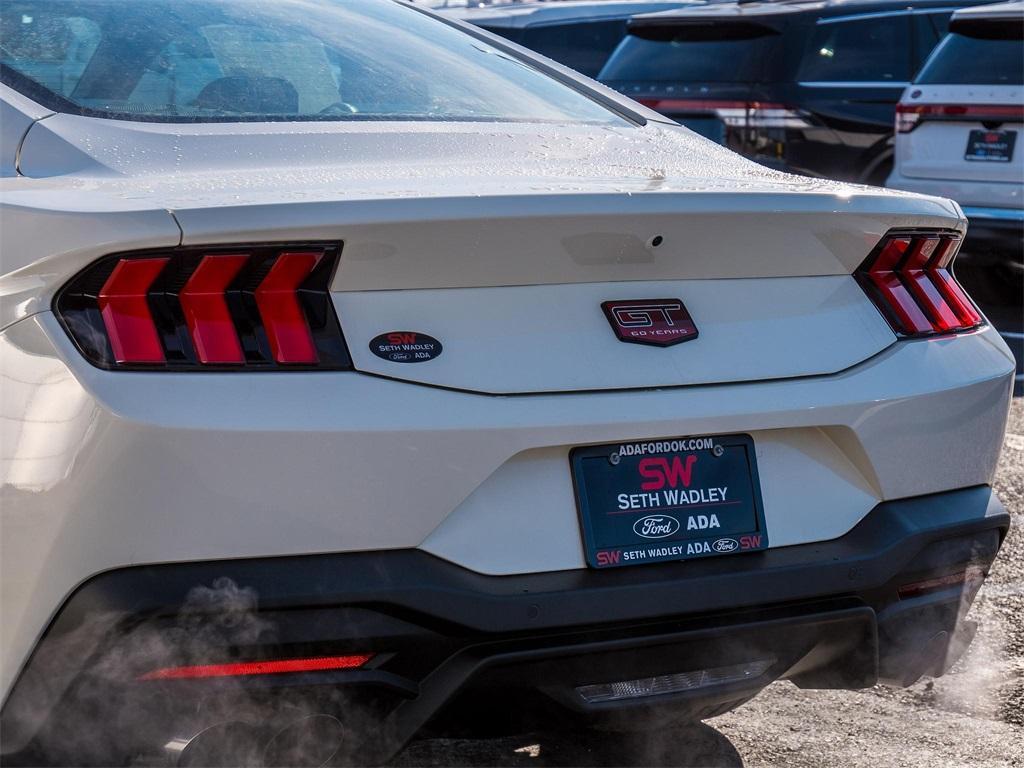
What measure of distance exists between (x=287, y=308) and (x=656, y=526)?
674 mm

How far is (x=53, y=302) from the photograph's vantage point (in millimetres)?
2021

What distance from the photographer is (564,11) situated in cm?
1353

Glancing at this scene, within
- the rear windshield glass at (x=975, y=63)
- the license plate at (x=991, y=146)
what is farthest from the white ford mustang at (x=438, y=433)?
the rear windshield glass at (x=975, y=63)

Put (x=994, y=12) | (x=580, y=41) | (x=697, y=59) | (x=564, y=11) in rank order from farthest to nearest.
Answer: (x=564, y=11), (x=580, y=41), (x=697, y=59), (x=994, y=12)

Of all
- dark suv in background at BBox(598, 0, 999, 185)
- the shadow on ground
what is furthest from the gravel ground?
dark suv in background at BBox(598, 0, 999, 185)

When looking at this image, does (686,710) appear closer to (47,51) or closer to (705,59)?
(47,51)

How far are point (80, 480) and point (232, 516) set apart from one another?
210 millimetres

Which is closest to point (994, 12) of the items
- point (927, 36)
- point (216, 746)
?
point (927, 36)

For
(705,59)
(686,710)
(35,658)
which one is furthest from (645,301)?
(705,59)

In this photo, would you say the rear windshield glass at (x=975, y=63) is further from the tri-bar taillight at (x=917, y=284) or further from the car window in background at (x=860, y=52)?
the tri-bar taillight at (x=917, y=284)

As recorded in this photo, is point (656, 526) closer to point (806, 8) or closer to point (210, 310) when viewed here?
point (210, 310)

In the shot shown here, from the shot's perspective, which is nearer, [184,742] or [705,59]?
[184,742]

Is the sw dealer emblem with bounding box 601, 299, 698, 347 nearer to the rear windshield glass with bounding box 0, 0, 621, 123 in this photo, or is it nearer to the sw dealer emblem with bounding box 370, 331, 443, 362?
the sw dealer emblem with bounding box 370, 331, 443, 362

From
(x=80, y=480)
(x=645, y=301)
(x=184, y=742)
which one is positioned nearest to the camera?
(x=80, y=480)
